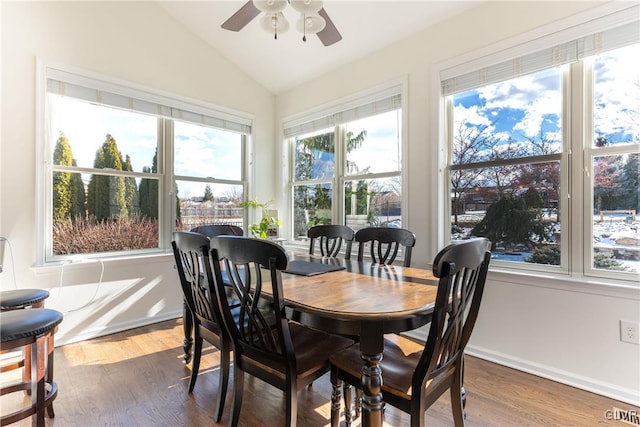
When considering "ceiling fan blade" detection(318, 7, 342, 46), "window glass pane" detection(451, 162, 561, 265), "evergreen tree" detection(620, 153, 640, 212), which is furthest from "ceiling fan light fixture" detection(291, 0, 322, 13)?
"evergreen tree" detection(620, 153, 640, 212)

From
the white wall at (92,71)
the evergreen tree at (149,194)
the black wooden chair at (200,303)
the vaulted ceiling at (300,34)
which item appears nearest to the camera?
the black wooden chair at (200,303)

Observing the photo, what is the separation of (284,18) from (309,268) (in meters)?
1.58

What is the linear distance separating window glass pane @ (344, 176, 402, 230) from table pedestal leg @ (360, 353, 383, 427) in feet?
6.70

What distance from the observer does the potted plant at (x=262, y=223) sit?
3.84 meters

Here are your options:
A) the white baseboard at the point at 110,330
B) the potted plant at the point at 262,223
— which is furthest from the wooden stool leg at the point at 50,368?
the potted plant at the point at 262,223

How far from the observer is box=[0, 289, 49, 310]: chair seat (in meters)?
1.84

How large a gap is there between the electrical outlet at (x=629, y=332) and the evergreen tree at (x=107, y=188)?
13.8ft

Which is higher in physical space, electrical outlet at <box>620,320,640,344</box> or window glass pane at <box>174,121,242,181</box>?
window glass pane at <box>174,121,242,181</box>

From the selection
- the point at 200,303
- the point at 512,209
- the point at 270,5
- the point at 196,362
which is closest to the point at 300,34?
the point at 270,5

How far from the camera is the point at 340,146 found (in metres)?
3.74

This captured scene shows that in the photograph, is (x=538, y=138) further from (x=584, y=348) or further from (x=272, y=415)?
(x=272, y=415)

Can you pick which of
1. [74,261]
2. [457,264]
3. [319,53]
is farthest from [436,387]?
[319,53]

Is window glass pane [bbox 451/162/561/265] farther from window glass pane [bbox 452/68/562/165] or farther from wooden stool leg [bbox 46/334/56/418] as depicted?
wooden stool leg [bbox 46/334/56/418]

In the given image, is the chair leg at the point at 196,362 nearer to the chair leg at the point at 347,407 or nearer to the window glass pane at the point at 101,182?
the chair leg at the point at 347,407
